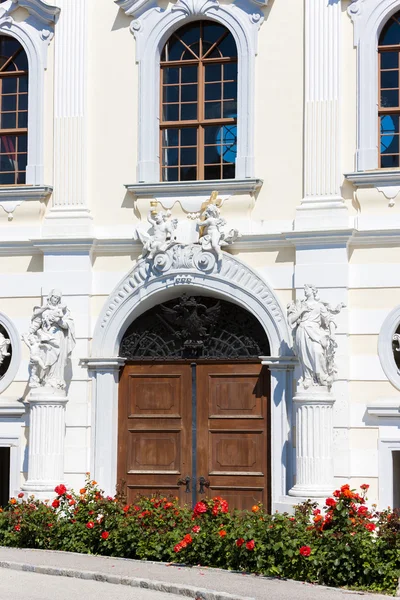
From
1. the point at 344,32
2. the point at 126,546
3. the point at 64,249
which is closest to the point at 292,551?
the point at 126,546

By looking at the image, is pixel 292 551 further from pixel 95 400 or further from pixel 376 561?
pixel 95 400

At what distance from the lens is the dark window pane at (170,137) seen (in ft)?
58.5

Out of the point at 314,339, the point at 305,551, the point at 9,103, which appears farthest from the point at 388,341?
the point at 9,103

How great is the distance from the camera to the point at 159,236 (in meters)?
17.2

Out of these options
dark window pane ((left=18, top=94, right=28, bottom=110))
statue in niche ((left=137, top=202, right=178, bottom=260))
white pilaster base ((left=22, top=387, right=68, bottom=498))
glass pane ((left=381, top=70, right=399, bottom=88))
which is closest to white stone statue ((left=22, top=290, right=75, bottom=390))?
white pilaster base ((left=22, top=387, right=68, bottom=498))

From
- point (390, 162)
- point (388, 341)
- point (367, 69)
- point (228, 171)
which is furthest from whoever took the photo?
point (228, 171)

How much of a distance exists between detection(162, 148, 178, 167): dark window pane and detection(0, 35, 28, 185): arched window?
213cm

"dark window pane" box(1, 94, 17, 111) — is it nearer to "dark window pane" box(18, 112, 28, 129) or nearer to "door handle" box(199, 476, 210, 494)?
"dark window pane" box(18, 112, 28, 129)

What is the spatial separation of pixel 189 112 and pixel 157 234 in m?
1.93

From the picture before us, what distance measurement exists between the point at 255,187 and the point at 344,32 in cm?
245

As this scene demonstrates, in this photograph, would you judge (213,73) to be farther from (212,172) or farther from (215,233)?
(215,233)

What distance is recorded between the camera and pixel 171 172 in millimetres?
17828

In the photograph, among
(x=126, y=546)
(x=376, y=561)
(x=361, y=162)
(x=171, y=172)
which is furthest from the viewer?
(x=171, y=172)

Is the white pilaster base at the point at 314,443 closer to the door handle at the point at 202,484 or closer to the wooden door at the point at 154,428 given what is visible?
the door handle at the point at 202,484
